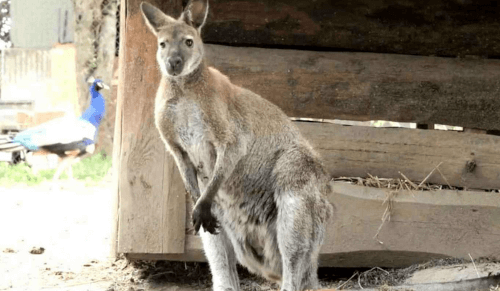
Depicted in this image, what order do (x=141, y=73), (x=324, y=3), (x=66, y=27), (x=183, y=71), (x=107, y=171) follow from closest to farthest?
(x=183, y=71), (x=141, y=73), (x=324, y=3), (x=107, y=171), (x=66, y=27)

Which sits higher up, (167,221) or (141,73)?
(141,73)

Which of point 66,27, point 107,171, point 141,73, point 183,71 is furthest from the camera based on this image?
point 66,27

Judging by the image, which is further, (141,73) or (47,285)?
(47,285)

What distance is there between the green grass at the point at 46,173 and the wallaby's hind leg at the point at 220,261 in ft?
19.3

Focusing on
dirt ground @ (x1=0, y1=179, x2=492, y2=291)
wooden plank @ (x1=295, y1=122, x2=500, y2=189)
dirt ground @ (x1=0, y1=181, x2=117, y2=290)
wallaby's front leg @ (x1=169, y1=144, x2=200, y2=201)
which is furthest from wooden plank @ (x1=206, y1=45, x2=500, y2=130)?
dirt ground @ (x1=0, y1=181, x2=117, y2=290)

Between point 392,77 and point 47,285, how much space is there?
2.88m

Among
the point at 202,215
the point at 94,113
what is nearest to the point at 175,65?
the point at 202,215

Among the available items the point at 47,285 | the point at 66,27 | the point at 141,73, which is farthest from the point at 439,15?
the point at 66,27

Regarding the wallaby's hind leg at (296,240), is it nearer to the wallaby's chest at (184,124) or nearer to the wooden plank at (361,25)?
the wallaby's chest at (184,124)

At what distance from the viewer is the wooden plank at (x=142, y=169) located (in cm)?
505

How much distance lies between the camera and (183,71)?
4.01 m

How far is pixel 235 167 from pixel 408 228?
5.30ft

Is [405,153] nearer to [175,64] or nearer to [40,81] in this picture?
[175,64]

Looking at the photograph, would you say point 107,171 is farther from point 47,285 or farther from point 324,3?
point 324,3
